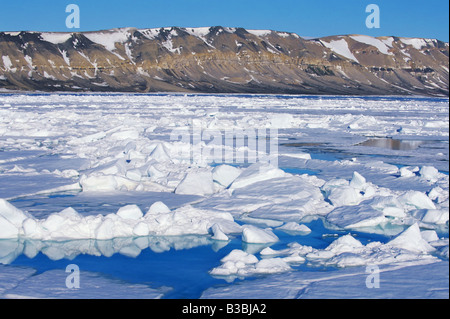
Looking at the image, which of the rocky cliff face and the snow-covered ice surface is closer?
the snow-covered ice surface

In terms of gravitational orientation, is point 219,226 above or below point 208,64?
below

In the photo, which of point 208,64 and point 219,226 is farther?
point 208,64

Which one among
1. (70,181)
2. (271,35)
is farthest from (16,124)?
(271,35)

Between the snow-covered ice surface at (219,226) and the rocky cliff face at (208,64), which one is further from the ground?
the rocky cliff face at (208,64)

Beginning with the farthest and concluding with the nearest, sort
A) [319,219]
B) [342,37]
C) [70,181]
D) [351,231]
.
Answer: [342,37]
[70,181]
[319,219]
[351,231]

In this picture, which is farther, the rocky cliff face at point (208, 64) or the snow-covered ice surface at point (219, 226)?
the rocky cliff face at point (208, 64)
